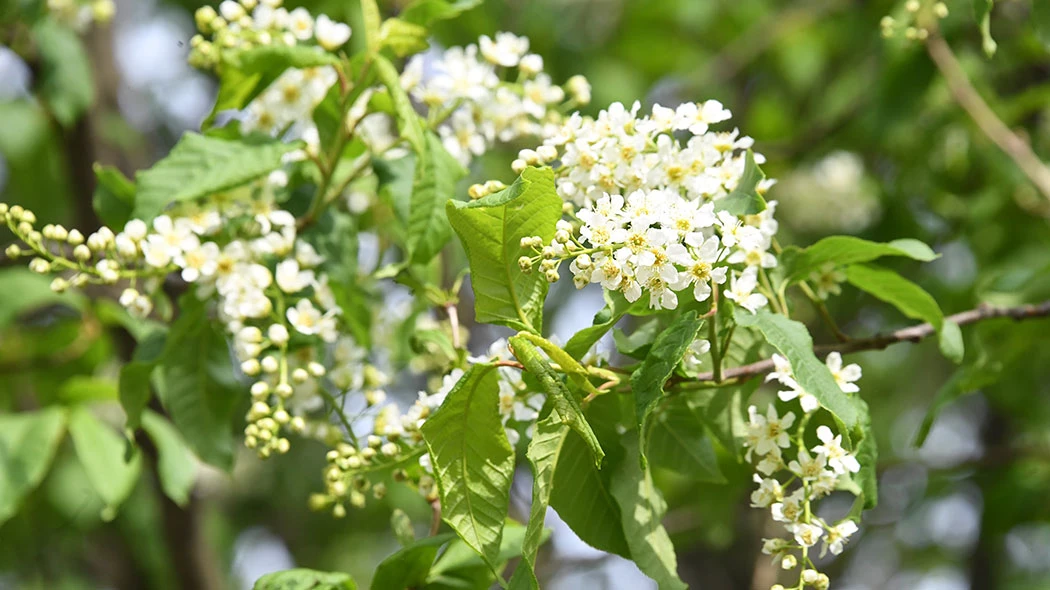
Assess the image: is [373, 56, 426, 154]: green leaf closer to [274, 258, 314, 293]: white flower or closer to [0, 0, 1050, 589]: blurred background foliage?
[274, 258, 314, 293]: white flower

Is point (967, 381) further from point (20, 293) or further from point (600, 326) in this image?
point (20, 293)

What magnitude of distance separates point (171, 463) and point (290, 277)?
0.88m

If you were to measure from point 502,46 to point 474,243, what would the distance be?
791 mm

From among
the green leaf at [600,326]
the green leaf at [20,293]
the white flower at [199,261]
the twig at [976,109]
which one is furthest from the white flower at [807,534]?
the green leaf at [20,293]

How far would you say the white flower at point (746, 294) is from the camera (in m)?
1.34

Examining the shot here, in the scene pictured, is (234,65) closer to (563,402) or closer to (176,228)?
(176,228)

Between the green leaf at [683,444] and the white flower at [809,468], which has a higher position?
the white flower at [809,468]

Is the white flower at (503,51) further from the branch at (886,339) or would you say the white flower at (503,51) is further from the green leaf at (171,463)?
the green leaf at (171,463)

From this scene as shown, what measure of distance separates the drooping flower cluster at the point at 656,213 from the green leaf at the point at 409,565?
50cm

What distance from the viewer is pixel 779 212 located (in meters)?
4.28

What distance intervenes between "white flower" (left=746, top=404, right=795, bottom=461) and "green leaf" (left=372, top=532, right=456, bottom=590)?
0.47 meters

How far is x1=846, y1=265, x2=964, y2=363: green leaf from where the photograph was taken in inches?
61.4

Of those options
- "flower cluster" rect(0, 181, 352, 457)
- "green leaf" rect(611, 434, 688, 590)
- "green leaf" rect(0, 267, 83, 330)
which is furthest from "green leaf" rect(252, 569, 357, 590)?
"green leaf" rect(0, 267, 83, 330)

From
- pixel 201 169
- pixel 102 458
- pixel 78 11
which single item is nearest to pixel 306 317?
pixel 201 169
